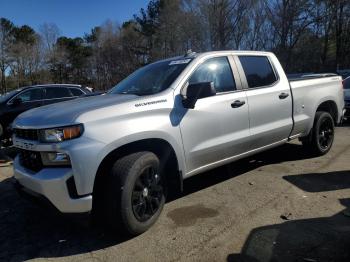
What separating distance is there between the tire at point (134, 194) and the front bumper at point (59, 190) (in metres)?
0.25

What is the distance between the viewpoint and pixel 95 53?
6053cm

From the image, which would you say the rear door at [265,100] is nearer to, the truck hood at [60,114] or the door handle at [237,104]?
the door handle at [237,104]

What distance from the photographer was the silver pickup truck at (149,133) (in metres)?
3.62

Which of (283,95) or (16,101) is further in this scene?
(16,101)

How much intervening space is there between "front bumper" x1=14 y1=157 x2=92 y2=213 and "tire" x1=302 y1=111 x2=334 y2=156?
4327 millimetres

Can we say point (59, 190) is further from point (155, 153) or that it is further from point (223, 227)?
point (223, 227)

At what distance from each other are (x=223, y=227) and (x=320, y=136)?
11.3 ft

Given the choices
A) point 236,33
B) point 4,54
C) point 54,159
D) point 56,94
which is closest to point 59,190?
point 54,159

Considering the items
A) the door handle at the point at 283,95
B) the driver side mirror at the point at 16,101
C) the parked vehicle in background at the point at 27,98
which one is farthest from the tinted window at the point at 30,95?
the door handle at the point at 283,95

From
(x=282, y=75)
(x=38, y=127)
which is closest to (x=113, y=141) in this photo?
(x=38, y=127)

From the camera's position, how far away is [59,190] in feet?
11.6

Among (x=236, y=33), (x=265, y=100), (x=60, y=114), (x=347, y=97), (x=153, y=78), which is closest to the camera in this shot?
(x=60, y=114)

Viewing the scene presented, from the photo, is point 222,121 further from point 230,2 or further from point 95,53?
point 95,53

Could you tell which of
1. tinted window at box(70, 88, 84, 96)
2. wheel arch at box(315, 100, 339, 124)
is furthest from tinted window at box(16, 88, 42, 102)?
wheel arch at box(315, 100, 339, 124)
